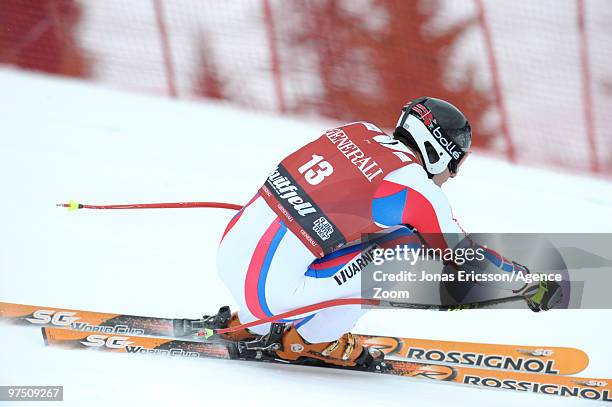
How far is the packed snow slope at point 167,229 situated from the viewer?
369cm

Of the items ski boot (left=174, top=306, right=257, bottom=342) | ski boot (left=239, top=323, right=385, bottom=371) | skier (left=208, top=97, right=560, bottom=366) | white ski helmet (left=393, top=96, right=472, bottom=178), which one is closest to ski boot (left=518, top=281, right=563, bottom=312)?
skier (left=208, top=97, right=560, bottom=366)

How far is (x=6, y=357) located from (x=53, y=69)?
494 cm

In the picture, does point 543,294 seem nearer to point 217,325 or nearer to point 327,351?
point 327,351

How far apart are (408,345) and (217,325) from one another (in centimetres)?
94

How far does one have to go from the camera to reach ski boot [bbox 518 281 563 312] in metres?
3.66

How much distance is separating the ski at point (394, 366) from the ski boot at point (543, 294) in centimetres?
48

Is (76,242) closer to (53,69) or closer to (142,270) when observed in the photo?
(142,270)

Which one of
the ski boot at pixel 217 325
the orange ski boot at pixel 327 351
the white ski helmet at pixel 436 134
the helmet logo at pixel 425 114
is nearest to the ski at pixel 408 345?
the ski boot at pixel 217 325

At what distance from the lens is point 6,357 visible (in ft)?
12.0

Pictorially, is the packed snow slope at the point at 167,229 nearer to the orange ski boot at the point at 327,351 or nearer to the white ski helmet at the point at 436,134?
the orange ski boot at the point at 327,351

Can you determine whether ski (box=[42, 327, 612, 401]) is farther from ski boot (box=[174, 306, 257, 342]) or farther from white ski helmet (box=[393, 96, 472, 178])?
white ski helmet (box=[393, 96, 472, 178])

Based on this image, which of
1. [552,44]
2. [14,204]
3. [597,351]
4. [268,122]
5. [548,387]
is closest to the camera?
[548,387]

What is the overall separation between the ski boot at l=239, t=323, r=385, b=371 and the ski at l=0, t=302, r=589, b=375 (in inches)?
5.5

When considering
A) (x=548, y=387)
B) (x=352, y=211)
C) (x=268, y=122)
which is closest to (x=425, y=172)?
(x=352, y=211)
